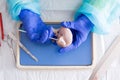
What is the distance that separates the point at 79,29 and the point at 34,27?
167 mm

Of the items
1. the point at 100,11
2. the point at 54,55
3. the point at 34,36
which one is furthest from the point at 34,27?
the point at 100,11

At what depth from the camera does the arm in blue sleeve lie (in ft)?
3.22

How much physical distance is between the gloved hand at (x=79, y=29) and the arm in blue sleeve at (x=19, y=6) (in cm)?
13

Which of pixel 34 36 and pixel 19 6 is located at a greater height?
pixel 19 6

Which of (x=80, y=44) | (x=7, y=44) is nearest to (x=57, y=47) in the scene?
(x=80, y=44)

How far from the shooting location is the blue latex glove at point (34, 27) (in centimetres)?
97

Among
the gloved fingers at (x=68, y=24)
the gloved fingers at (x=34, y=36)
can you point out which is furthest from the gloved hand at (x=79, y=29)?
the gloved fingers at (x=34, y=36)

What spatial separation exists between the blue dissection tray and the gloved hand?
55mm

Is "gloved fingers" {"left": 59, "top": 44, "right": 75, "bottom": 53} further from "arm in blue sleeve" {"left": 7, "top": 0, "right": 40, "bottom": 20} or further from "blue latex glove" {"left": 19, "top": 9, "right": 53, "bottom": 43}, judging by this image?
"arm in blue sleeve" {"left": 7, "top": 0, "right": 40, "bottom": 20}

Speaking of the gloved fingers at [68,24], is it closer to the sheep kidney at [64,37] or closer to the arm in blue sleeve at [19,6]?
the sheep kidney at [64,37]

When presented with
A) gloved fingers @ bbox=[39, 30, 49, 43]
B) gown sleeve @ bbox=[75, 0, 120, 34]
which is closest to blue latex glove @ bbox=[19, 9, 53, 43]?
gloved fingers @ bbox=[39, 30, 49, 43]

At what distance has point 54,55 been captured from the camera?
3.38 ft

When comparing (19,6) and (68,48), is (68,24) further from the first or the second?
(19,6)

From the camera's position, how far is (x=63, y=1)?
3.35 ft
